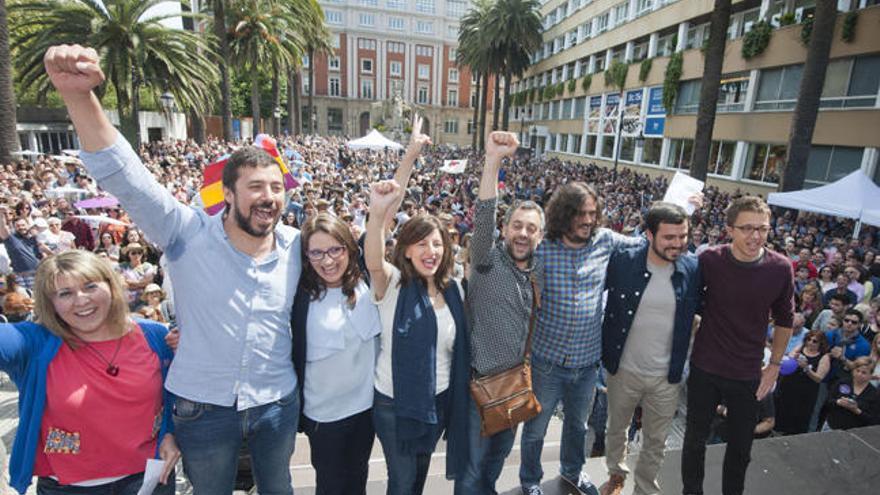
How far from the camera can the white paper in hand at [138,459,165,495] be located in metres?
1.84

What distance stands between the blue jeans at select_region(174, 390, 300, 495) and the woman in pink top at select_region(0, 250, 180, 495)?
12cm

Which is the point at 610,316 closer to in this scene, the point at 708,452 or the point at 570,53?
the point at 708,452

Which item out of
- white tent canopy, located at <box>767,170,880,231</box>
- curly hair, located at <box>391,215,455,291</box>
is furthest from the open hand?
white tent canopy, located at <box>767,170,880,231</box>

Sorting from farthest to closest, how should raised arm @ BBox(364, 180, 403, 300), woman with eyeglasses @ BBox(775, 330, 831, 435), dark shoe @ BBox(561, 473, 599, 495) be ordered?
1. woman with eyeglasses @ BBox(775, 330, 831, 435)
2. dark shoe @ BBox(561, 473, 599, 495)
3. raised arm @ BBox(364, 180, 403, 300)

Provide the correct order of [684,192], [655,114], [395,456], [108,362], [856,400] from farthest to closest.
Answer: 1. [655,114]
2. [856,400]
3. [684,192]
4. [395,456]
5. [108,362]

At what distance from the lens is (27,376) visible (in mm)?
1722

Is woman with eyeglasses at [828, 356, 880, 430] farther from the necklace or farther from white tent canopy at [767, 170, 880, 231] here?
white tent canopy at [767, 170, 880, 231]

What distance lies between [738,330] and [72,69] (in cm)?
323

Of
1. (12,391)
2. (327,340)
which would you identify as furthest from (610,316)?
(12,391)

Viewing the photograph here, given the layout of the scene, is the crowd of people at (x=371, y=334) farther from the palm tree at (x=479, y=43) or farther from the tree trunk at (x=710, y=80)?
the palm tree at (x=479, y=43)

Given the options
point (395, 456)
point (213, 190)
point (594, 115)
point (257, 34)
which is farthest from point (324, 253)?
point (594, 115)

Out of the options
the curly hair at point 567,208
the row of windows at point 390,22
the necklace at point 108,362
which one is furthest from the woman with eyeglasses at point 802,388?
the row of windows at point 390,22

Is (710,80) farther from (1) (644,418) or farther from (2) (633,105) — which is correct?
(2) (633,105)

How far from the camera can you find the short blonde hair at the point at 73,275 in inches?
68.3
